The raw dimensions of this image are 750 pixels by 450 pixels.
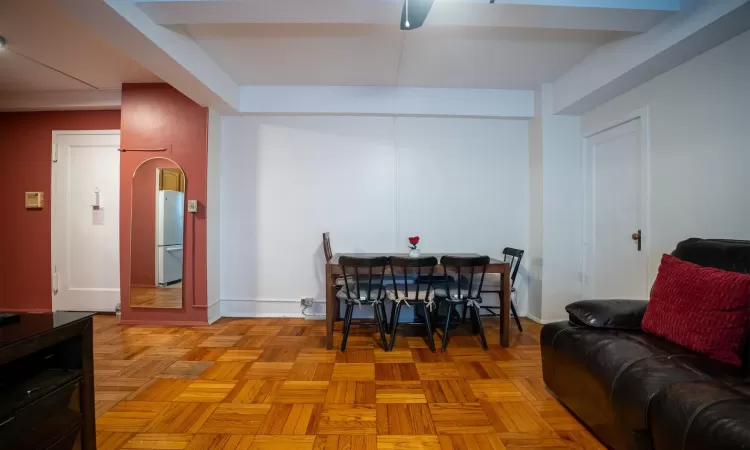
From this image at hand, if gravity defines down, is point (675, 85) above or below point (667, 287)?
above

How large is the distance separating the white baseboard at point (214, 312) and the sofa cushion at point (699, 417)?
3480 millimetres

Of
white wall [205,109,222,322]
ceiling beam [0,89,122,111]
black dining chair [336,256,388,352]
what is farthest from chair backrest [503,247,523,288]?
ceiling beam [0,89,122,111]

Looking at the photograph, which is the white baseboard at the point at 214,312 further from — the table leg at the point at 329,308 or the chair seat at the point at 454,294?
the chair seat at the point at 454,294

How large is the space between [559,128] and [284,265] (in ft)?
10.8

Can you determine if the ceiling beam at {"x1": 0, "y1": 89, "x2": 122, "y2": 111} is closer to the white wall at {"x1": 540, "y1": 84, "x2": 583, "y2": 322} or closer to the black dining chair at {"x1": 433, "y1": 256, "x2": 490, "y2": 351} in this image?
the black dining chair at {"x1": 433, "y1": 256, "x2": 490, "y2": 351}

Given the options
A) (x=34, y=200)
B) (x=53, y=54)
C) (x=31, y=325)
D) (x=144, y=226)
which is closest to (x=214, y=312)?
(x=144, y=226)

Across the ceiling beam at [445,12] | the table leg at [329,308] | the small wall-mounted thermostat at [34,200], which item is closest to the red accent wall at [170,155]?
the small wall-mounted thermostat at [34,200]

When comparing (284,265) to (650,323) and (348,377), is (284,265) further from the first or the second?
(650,323)

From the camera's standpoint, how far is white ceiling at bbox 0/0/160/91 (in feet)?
7.13

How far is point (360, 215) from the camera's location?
3557 mm

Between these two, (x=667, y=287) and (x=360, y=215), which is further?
(x=360, y=215)

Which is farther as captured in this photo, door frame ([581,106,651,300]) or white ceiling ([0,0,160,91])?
door frame ([581,106,651,300])

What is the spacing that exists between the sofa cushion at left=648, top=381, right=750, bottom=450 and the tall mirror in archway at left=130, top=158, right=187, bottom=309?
3703 millimetres

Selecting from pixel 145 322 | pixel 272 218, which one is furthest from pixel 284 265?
pixel 145 322
